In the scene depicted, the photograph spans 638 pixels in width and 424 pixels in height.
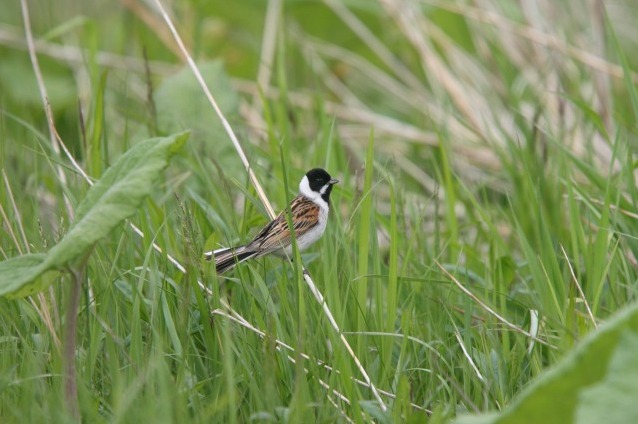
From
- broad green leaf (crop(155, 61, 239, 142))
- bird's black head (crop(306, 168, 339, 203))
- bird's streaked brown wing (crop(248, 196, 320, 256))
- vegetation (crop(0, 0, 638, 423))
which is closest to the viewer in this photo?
vegetation (crop(0, 0, 638, 423))

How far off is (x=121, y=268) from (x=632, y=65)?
5262mm

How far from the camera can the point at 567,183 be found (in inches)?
165

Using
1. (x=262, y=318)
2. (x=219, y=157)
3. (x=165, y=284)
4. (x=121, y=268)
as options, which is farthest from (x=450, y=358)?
(x=219, y=157)

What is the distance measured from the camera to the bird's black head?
14.7ft

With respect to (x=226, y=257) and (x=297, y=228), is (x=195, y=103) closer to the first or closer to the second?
(x=297, y=228)

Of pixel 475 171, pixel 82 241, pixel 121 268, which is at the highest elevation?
pixel 82 241

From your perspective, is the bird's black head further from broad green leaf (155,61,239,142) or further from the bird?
broad green leaf (155,61,239,142)

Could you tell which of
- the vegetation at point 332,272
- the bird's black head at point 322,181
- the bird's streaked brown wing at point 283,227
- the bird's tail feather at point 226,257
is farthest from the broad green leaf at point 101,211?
the bird's black head at point 322,181

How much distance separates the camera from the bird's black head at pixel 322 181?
4.49m

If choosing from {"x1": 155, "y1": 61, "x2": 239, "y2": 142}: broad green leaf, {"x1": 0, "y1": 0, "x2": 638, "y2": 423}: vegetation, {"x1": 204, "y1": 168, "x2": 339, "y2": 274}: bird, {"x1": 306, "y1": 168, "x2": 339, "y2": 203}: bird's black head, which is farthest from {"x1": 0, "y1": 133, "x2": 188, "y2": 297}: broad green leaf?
{"x1": 155, "y1": 61, "x2": 239, "y2": 142}: broad green leaf

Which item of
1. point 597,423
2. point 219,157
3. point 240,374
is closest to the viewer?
point 597,423

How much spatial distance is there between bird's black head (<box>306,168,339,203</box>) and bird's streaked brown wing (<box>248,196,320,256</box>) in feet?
0.23

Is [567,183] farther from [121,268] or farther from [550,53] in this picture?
[550,53]

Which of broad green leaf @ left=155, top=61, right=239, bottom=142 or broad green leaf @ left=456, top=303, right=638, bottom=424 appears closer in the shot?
broad green leaf @ left=456, top=303, right=638, bottom=424
